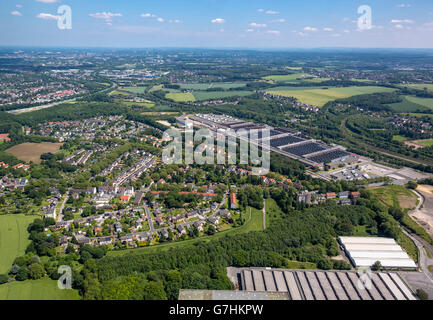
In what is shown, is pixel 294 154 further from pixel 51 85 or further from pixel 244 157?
pixel 51 85

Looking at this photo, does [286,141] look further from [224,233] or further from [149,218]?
[149,218]

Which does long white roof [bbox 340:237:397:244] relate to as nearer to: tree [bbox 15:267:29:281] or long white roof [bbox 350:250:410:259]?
long white roof [bbox 350:250:410:259]

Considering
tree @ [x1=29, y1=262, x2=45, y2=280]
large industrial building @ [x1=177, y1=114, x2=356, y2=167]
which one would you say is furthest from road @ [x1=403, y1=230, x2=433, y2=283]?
tree @ [x1=29, y1=262, x2=45, y2=280]

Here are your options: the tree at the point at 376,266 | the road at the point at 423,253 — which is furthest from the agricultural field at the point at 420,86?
the tree at the point at 376,266

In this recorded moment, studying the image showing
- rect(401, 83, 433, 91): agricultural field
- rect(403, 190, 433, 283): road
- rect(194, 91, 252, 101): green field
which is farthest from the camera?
rect(401, 83, 433, 91): agricultural field

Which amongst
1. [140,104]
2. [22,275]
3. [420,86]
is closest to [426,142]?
[22,275]
